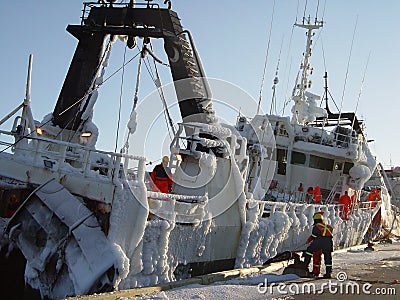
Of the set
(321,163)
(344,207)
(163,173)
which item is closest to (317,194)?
(344,207)

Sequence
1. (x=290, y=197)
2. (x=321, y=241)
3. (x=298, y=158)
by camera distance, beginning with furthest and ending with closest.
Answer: (x=298, y=158) < (x=290, y=197) < (x=321, y=241)

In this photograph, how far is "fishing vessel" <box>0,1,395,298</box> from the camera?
367 inches

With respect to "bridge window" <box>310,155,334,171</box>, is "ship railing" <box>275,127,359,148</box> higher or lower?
higher

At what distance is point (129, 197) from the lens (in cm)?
941

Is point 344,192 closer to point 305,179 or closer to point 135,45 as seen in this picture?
point 305,179

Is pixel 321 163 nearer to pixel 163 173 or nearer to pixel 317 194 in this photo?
pixel 317 194

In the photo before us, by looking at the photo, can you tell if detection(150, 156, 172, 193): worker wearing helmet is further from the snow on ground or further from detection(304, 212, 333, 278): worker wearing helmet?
detection(304, 212, 333, 278): worker wearing helmet

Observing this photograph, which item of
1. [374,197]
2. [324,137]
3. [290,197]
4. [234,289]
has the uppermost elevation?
[324,137]

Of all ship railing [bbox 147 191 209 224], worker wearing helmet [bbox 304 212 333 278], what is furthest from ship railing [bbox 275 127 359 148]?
ship railing [bbox 147 191 209 224]

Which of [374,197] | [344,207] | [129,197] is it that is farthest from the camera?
[374,197]

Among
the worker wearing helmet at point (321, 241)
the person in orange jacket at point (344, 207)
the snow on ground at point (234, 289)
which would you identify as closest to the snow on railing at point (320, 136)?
the person in orange jacket at point (344, 207)

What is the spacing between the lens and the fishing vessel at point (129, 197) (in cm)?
931

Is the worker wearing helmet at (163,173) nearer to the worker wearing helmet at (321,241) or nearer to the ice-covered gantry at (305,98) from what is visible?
the worker wearing helmet at (321,241)

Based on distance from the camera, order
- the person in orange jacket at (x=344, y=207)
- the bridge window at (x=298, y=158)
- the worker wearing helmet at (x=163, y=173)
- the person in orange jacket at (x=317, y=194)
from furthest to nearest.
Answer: the bridge window at (x=298, y=158), the person in orange jacket at (x=344, y=207), the person in orange jacket at (x=317, y=194), the worker wearing helmet at (x=163, y=173)
